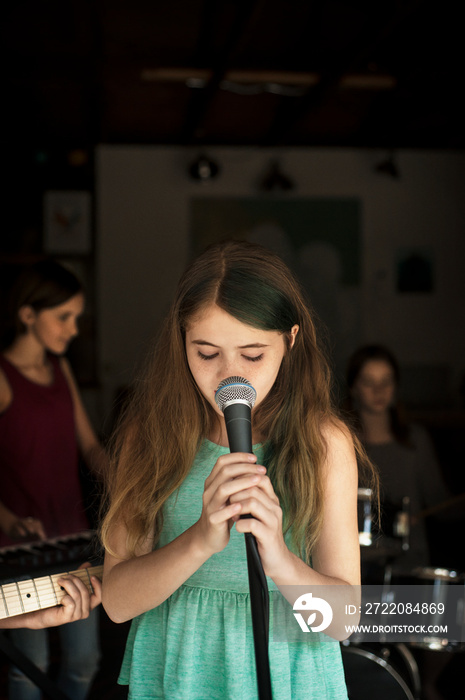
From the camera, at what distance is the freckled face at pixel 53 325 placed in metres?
2.55

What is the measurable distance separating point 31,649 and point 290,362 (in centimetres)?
158

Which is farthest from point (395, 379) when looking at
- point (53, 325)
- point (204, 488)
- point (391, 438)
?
point (204, 488)

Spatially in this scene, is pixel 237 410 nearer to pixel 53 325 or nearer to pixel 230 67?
pixel 53 325

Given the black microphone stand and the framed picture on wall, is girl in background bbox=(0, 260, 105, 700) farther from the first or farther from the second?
the framed picture on wall

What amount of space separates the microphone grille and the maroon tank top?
1.65 metres

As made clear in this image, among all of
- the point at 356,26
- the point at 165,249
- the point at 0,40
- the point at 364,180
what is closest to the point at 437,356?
the point at 364,180

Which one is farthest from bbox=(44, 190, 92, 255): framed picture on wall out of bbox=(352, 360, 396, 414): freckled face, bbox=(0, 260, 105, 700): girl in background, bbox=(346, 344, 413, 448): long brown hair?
bbox=(0, 260, 105, 700): girl in background

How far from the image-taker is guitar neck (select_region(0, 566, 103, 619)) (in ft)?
4.26

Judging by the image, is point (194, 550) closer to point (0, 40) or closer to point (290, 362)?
point (290, 362)

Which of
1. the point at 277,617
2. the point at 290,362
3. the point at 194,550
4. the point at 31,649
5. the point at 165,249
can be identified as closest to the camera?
the point at 194,550

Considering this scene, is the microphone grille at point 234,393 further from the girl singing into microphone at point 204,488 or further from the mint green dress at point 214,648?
the mint green dress at point 214,648

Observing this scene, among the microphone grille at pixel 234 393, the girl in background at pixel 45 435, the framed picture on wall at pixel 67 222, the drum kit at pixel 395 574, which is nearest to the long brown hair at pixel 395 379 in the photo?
the drum kit at pixel 395 574

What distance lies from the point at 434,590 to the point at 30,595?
174cm

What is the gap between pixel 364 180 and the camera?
718 centimetres
